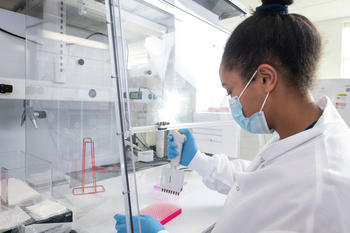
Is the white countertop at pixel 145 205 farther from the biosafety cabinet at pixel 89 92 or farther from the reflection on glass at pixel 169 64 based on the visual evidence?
the reflection on glass at pixel 169 64

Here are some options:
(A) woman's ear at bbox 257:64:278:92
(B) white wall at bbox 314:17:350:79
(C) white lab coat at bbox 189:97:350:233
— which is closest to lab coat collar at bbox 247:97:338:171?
(C) white lab coat at bbox 189:97:350:233

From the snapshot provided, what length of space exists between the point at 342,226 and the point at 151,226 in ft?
1.66

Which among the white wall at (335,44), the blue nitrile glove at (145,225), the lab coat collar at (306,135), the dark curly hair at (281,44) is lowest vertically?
the blue nitrile glove at (145,225)

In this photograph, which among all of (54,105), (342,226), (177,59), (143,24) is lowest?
(342,226)

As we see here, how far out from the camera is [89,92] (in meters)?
1.24

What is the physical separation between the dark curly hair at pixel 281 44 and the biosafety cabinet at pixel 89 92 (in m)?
0.43

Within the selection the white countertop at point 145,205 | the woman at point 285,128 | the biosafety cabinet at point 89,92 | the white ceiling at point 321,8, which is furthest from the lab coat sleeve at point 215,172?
the white ceiling at point 321,8

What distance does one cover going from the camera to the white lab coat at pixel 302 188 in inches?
18.7

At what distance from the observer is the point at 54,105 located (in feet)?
3.86

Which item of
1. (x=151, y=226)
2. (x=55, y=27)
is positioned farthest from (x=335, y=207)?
(x=55, y=27)

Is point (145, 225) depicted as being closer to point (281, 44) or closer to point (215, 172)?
point (215, 172)

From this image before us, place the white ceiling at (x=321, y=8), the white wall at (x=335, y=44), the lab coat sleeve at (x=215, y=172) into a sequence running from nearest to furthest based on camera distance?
the lab coat sleeve at (x=215, y=172)
the white ceiling at (x=321, y=8)
the white wall at (x=335, y=44)

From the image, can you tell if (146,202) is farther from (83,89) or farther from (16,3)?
(16,3)

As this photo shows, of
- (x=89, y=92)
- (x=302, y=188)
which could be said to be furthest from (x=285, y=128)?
(x=89, y=92)
